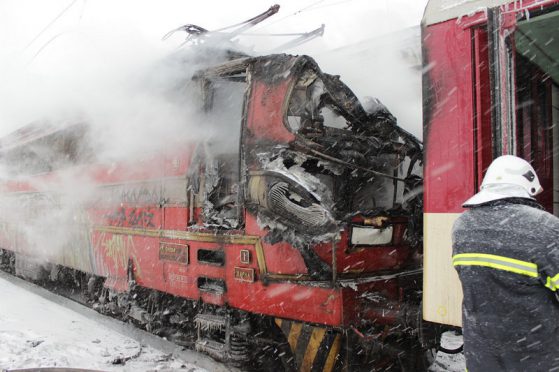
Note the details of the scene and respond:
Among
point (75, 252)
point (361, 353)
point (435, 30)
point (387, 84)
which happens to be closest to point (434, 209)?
point (435, 30)

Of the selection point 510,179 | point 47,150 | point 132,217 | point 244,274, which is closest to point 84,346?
Result: point 132,217

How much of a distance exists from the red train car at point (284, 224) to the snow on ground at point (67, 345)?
476 millimetres

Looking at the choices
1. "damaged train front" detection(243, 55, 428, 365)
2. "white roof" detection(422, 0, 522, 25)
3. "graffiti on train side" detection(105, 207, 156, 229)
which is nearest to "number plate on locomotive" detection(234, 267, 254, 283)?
"damaged train front" detection(243, 55, 428, 365)

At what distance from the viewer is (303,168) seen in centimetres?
388

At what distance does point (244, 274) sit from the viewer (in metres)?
4.14

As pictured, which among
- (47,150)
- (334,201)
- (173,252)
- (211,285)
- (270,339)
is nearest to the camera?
(334,201)

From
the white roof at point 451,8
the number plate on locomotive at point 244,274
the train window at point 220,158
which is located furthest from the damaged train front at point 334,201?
the white roof at point 451,8

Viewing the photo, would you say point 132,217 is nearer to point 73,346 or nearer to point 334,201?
point 73,346

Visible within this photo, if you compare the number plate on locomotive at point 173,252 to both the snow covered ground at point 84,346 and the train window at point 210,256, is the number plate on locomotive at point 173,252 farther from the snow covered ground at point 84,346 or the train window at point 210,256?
the snow covered ground at point 84,346

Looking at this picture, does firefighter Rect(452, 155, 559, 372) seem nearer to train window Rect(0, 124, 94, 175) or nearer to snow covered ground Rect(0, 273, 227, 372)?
snow covered ground Rect(0, 273, 227, 372)

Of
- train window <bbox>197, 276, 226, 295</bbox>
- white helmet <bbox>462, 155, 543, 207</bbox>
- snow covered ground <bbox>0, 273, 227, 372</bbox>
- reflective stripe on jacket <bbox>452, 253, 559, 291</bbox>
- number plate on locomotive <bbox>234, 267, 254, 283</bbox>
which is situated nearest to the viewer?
reflective stripe on jacket <bbox>452, 253, 559, 291</bbox>

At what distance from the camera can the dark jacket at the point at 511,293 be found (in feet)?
6.67

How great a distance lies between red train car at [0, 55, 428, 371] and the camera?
3.72m

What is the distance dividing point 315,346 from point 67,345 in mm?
3327
